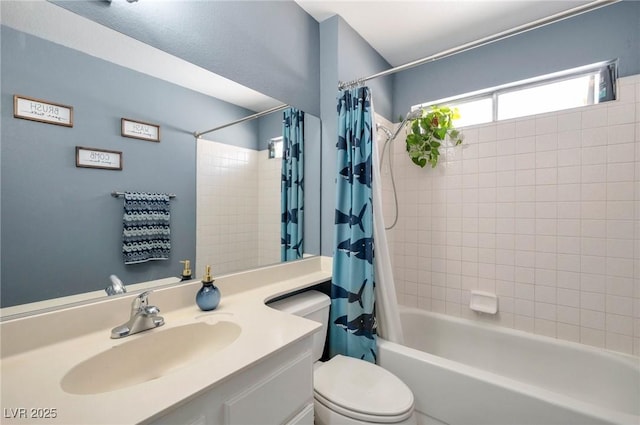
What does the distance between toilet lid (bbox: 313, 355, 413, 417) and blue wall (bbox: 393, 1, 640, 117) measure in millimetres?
2121

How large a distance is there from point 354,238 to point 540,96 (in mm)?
1714

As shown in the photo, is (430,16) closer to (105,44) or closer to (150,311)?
(105,44)

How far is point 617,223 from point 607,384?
0.95m

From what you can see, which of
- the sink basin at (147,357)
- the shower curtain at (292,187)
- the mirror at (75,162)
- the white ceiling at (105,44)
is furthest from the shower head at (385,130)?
the sink basin at (147,357)

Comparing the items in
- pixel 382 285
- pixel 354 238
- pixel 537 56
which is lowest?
pixel 382 285

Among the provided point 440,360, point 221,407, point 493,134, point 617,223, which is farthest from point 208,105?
point 617,223

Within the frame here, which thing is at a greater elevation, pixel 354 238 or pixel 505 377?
pixel 354 238

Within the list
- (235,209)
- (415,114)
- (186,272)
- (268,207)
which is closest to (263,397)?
(186,272)

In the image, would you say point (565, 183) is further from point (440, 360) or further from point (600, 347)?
point (440, 360)

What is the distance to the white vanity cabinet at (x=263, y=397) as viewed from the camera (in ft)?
2.16

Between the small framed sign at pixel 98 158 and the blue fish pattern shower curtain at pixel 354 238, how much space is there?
113 centimetres

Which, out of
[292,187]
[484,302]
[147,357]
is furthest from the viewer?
[484,302]

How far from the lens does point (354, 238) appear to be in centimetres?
164

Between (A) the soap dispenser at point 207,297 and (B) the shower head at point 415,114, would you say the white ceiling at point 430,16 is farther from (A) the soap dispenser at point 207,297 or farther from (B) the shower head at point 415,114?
(A) the soap dispenser at point 207,297
